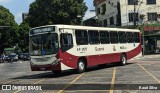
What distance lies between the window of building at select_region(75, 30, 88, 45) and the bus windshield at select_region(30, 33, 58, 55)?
7.46 feet

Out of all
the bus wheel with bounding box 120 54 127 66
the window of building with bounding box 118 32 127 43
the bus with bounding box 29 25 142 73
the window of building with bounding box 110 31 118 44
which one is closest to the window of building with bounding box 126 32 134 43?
the window of building with bounding box 118 32 127 43

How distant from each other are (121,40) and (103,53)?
140 inches

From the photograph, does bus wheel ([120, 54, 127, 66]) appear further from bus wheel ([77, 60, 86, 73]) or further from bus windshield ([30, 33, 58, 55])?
bus windshield ([30, 33, 58, 55])

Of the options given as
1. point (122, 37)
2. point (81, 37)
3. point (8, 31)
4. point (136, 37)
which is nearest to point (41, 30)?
point (81, 37)

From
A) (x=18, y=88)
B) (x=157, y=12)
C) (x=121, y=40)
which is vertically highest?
(x=157, y=12)

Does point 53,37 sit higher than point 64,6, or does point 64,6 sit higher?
point 64,6

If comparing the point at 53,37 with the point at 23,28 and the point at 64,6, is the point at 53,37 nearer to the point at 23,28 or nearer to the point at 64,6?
the point at 64,6

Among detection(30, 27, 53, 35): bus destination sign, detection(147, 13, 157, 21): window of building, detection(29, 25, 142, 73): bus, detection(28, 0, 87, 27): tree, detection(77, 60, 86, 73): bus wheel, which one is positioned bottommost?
detection(77, 60, 86, 73): bus wheel

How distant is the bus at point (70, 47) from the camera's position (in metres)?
23.3

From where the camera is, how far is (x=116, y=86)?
1650cm

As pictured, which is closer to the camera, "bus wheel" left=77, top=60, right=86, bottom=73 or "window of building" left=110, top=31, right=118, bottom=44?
"bus wheel" left=77, top=60, right=86, bottom=73

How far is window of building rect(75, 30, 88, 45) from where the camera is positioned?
25.2 metres

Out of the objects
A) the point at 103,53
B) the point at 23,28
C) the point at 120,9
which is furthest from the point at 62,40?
the point at 23,28

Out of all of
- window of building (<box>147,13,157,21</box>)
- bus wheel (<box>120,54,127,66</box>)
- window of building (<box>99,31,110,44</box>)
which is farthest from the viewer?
window of building (<box>147,13,157,21</box>)
